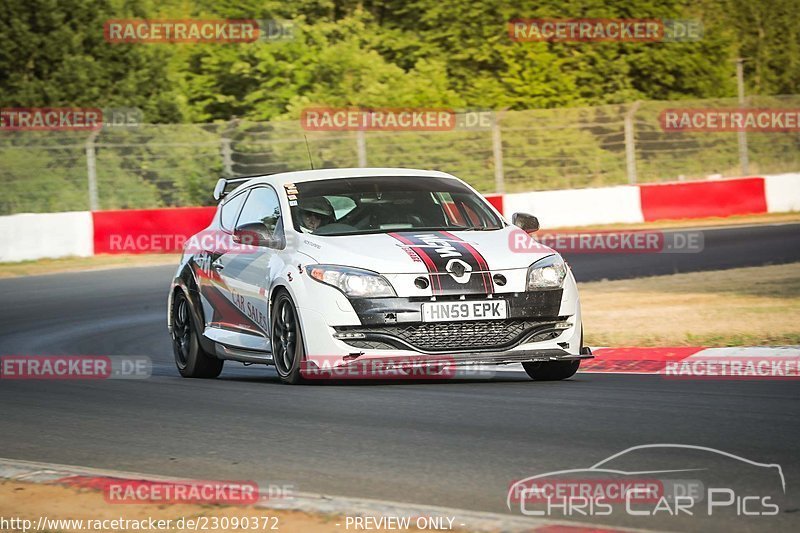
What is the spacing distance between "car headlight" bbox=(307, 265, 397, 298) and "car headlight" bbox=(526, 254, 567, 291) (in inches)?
35.7

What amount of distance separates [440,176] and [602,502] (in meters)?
5.48

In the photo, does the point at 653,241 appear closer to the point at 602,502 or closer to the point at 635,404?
the point at 635,404

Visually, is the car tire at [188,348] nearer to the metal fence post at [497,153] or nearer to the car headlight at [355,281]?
the car headlight at [355,281]

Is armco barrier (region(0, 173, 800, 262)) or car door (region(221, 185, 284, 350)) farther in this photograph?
armco barrier (region(0, 173, 800, 262))

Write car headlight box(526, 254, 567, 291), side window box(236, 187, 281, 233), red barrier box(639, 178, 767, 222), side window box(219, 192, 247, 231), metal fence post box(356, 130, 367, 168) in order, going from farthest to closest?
red barrier box(639, 178, 767, 222)
metal fence post box(356, 130, 367, 168)
side window box(219, 192, 247, 231)
side window box(236, 187, 281, 233)
car headlight box(526, 254, 567, 291)

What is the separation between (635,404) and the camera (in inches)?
316

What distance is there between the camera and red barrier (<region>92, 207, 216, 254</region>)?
24500mm

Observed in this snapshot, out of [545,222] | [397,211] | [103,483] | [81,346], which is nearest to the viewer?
[103,483]

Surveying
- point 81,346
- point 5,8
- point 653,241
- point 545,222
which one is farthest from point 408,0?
point 81,346

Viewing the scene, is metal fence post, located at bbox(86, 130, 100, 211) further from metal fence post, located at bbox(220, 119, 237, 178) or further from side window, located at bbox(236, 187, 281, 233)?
side window, located at bbox(236, 187, 281, 233)

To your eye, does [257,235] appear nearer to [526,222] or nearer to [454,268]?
[454,268]

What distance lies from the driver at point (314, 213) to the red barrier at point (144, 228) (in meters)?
14.6

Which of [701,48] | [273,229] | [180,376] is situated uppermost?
[701,48]

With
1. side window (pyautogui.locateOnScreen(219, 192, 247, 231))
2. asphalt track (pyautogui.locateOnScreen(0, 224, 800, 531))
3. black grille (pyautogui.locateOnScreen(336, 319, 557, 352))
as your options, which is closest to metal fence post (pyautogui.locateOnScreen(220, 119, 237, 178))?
side window (pyautogui.locateOnScreen(219, 192, 247, 231))
